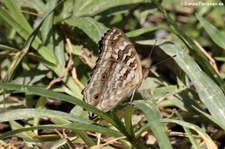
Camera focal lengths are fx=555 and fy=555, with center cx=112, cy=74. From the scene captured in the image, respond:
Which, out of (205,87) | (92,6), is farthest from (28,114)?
(92,6)

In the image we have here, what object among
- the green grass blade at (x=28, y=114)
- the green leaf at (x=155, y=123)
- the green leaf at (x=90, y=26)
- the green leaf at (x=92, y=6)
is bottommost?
the green leaf at (x=155, y=123)

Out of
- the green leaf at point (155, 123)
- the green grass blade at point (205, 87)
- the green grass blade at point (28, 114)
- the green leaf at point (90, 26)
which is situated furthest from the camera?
the green leaf at point (90, 26)

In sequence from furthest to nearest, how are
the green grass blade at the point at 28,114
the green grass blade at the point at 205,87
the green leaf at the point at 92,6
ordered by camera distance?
1. the green leaf at the point at 92,6
2. the green grass blade at the point at 205,87
3. the green grass blade at the point at 28,114

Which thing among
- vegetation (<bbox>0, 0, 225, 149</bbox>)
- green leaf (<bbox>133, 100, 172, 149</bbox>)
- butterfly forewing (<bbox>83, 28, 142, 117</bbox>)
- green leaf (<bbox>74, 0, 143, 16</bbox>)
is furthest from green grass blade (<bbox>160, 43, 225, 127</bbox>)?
green leaf (<bbox>74, 0, 143, 16</bbox>)

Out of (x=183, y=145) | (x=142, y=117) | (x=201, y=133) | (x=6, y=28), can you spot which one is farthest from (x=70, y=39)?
(x=201, y=133)

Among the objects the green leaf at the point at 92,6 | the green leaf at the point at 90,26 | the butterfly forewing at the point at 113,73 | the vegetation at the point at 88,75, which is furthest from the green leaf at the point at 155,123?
the green leaf at the point at 92,6

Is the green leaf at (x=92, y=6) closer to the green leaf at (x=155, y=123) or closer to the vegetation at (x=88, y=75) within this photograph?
the vegetation at (x=88, y=75)
